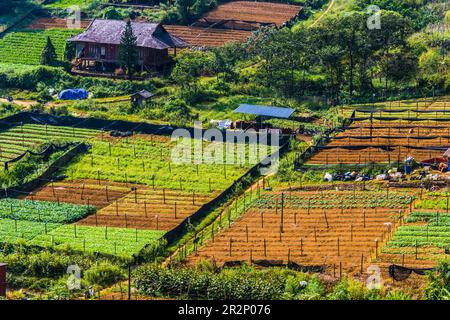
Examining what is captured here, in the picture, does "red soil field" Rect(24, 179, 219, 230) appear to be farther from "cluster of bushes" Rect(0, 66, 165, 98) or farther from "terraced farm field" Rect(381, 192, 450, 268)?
"cluster of bushes" Rect(0, 66, 165, 98)

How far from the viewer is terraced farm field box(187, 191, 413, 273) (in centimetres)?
4081

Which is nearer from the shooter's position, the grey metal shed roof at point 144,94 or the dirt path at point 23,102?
the grey metal shed roof at point 144,94

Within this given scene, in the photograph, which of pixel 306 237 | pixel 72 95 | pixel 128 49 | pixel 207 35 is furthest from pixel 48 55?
pixel 306 237

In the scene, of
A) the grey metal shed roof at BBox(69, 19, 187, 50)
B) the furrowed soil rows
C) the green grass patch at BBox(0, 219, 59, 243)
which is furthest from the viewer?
the grey metal shed roof at BBox(69, 19, 187, 50)

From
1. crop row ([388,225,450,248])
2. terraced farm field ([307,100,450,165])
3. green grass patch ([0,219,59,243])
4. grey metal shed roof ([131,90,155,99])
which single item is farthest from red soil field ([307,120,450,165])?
green grass patch ([0,219,59,243])

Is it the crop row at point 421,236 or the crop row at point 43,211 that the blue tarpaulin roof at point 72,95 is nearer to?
the crop row at point 43,211

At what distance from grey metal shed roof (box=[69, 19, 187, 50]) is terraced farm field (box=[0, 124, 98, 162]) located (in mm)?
10304

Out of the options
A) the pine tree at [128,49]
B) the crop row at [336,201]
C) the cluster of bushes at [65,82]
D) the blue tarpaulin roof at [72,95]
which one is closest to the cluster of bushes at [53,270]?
the crop row at [336,201]

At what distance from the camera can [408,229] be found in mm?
42156

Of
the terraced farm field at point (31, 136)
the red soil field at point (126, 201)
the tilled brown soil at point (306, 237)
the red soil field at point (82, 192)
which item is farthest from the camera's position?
the terraced farm field at point (31, 136)

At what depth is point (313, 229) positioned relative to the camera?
43469 millimetres

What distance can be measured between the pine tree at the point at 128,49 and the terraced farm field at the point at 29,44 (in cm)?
563

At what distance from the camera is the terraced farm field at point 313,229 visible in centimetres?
4081
